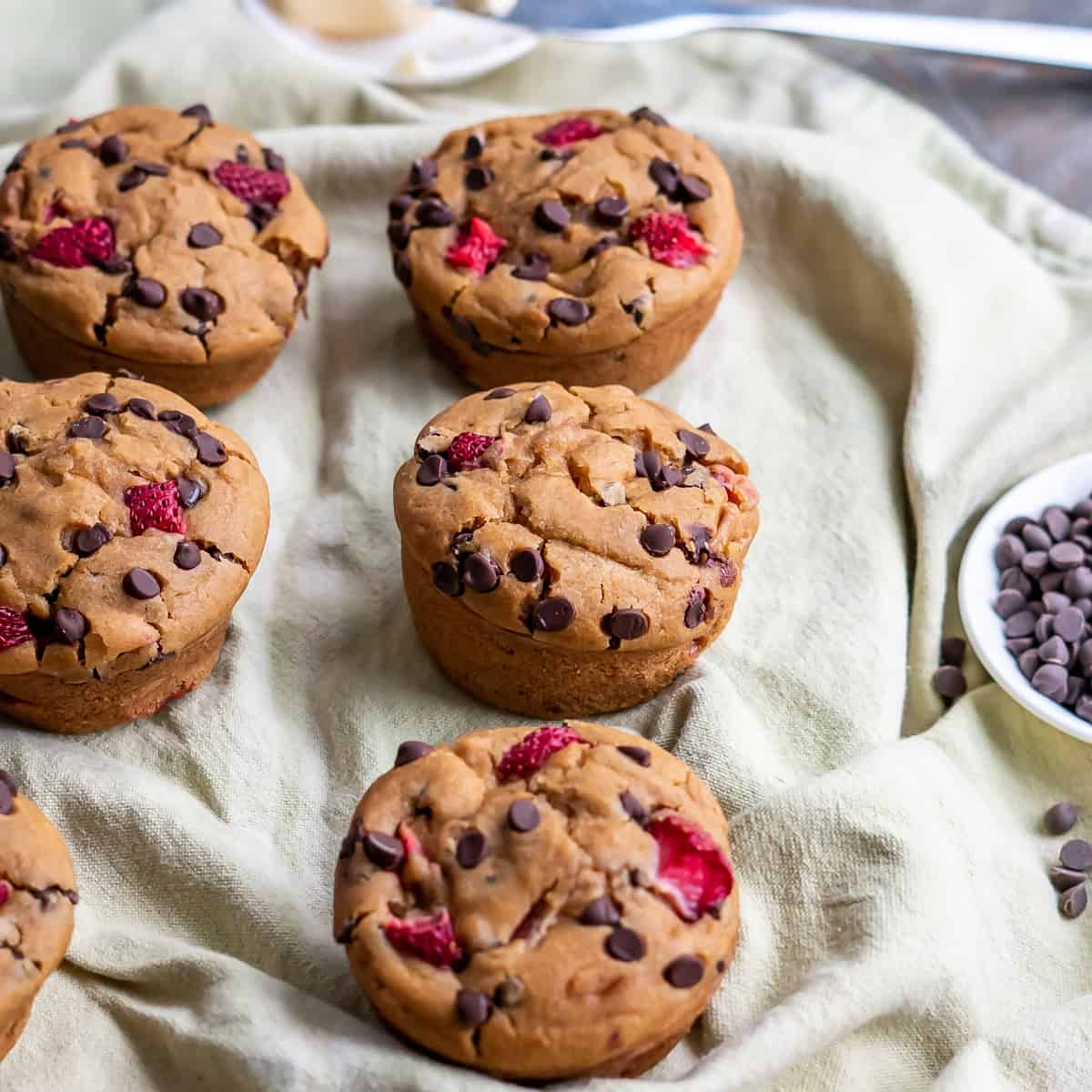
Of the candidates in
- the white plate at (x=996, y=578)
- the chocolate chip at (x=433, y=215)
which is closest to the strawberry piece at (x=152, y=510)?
the chocolate chip at (x=433, y=215)

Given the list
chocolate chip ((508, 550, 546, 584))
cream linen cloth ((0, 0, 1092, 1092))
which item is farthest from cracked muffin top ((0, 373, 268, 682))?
chocolate chip ((508, 550, 546, 584))

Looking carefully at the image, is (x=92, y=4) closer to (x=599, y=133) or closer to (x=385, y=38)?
(x=385, y=38)

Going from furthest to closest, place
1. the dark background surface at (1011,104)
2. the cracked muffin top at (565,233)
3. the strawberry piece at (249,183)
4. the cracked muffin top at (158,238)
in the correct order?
the dark background surface at (1011,104) → the strawberry piece at (249,183) → the cracked muffin top at (565,233) → the cracked muffin top at (158,238)

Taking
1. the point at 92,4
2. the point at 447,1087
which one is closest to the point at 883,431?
the point at 447,1087

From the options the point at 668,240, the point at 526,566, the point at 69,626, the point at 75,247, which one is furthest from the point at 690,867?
the point at 75,247

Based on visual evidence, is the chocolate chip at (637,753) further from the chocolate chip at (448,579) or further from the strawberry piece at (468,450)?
the strawberry piece at (468,450)
